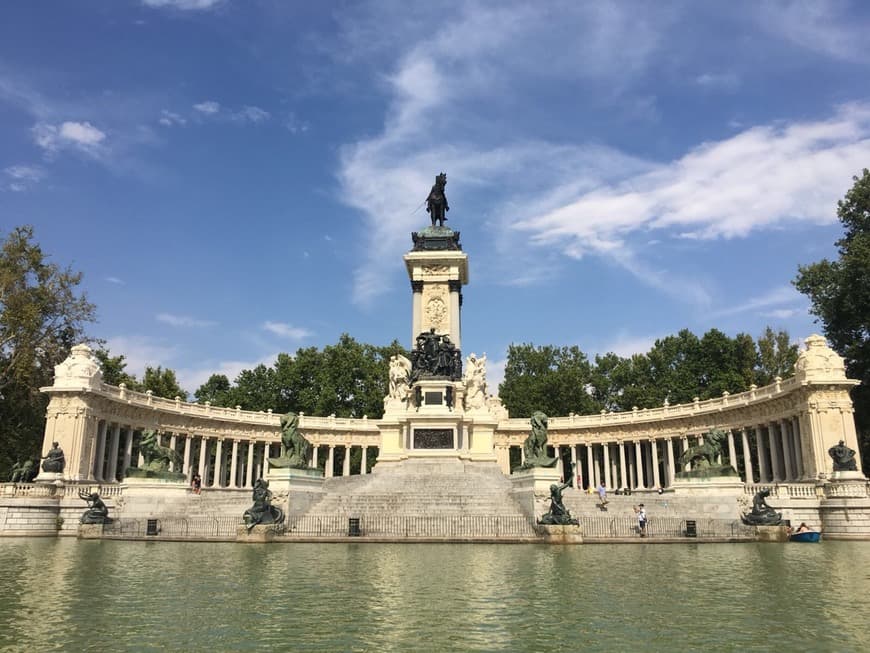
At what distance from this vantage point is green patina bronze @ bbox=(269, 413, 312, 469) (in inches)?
1192

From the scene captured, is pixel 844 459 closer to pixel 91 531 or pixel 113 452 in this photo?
pixel 91 531

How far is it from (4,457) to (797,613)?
56698 millimetres

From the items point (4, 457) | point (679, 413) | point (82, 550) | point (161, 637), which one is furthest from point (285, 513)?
point (679, 413)

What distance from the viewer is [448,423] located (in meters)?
41.0

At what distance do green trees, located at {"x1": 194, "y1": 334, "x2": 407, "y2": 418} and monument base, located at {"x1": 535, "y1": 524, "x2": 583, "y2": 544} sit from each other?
51263 millimetres

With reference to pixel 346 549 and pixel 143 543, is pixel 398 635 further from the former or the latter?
pixel 143 543

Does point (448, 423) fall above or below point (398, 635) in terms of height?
above

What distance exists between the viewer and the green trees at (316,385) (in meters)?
74.6

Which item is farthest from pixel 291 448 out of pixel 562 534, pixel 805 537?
pixel 805 537

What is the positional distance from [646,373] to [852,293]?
29761 millimetres

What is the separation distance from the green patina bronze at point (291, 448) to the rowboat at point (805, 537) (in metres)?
20.5

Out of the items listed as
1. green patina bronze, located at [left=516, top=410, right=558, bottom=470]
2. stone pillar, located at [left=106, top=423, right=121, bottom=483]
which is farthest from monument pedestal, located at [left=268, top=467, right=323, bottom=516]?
stone pillar, located at [left=106, top=423, right=121, bottom=483]

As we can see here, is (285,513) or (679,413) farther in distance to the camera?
(679,413)

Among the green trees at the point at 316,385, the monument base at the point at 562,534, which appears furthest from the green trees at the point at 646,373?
the monument base at the point at 562,534
